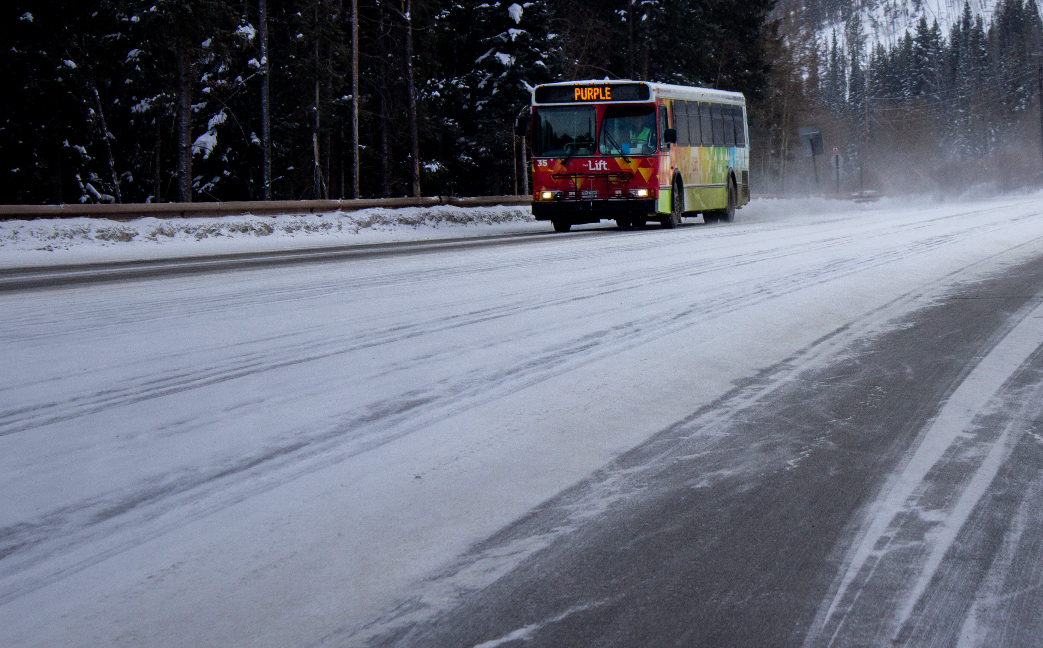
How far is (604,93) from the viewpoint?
2362 centimetres

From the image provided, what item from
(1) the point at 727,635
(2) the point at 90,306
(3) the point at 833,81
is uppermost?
(3) the point at 833,81

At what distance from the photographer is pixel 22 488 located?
4230mm

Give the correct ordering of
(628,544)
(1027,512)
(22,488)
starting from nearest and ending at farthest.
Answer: (628,544)
(1027,512)
(22,488)

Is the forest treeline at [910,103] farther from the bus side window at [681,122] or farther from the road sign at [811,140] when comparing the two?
the bus side window at [681,122]

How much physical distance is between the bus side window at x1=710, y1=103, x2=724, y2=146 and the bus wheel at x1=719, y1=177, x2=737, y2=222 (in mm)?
1360

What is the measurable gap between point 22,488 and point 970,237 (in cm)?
1681

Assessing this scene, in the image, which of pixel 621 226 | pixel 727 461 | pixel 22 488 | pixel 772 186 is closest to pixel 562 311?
pixel 727 461

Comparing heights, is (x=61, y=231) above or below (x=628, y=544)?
above

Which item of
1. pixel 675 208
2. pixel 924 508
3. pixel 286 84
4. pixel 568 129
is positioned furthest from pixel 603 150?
pixel 924 508

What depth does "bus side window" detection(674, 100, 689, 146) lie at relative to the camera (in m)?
24.8

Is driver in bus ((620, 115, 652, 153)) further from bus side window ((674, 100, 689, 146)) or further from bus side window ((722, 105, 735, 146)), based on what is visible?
bus side window ((722, 105, 735, 146))

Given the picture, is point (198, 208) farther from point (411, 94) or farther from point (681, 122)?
point (411, 94)

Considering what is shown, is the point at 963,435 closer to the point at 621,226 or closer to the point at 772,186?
the point at 621,226

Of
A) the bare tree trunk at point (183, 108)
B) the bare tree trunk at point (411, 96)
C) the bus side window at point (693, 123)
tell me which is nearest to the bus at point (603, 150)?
the bus side window at point (693, 123)
